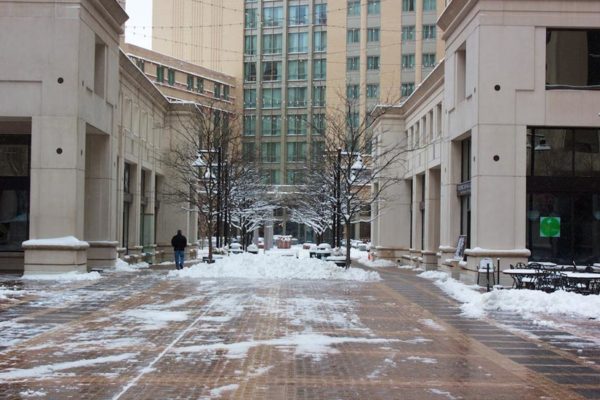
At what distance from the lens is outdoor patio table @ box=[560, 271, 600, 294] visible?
1868 centimetres

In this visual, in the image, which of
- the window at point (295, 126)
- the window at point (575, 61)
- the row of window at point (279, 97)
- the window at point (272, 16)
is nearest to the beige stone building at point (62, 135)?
the window at point (575, 61)

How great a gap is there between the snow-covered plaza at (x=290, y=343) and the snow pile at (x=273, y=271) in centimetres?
494

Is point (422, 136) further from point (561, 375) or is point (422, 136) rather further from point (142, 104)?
point (561, 375)

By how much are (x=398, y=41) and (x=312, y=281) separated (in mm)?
65803

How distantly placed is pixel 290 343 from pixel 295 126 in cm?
8710

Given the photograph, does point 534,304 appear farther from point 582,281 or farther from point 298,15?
point 298,15

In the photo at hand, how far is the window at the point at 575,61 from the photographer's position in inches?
977

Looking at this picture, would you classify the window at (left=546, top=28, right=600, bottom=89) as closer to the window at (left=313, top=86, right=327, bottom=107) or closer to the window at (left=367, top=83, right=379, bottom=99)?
the window at (left=367, top=83, right=379, bottom=99)

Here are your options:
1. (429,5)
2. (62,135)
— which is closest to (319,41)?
(429,5)

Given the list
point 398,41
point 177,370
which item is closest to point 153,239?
point 177,370

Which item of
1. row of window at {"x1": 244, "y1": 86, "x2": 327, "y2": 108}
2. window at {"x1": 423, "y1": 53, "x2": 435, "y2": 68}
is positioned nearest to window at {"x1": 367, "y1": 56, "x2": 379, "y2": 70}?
window at {"x1": 423, "y1": 53, "x2": 435, "y2": 68}

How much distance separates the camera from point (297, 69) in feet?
328

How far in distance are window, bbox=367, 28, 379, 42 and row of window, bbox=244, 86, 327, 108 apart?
478 inches

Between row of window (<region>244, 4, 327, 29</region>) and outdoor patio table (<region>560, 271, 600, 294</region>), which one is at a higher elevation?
row of window (<region>244, 4, 327, 29</region>)
